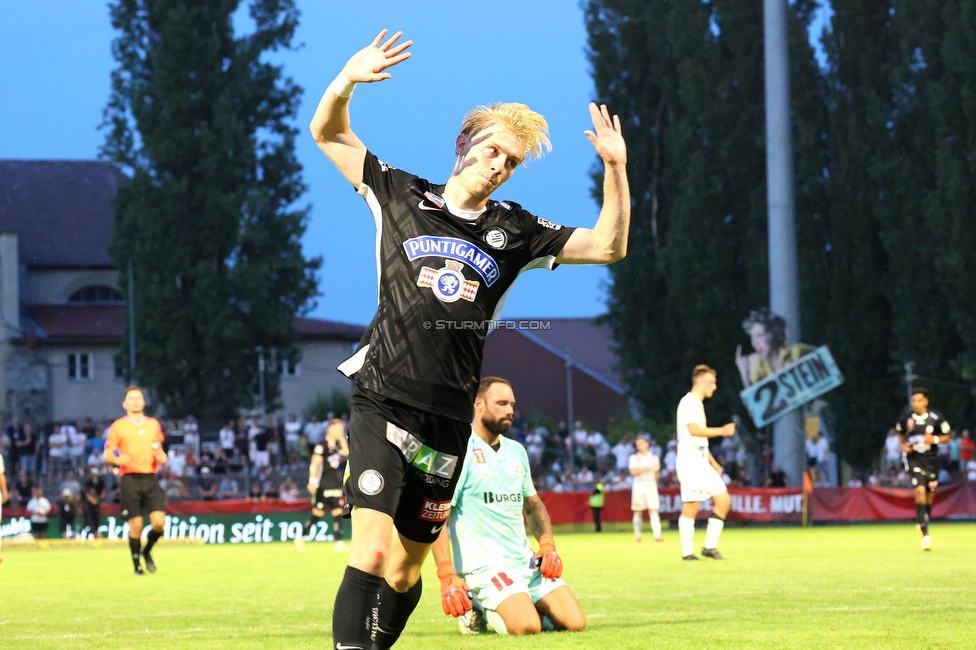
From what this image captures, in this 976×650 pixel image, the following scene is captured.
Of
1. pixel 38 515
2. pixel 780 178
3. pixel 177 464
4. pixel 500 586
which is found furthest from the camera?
pixel 177 464

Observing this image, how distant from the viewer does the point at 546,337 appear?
84.8 metres

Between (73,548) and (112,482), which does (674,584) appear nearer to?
(73,548)

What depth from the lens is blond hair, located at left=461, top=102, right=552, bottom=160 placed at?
6.25 meters

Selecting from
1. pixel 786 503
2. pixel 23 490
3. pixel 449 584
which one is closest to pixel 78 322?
pixel 23 490

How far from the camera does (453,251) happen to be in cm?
602

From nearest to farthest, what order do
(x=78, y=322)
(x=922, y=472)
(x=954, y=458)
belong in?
(x=922, y=472) → (x=954, y=458) → (x=78, y=322)

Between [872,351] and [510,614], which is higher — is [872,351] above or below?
above

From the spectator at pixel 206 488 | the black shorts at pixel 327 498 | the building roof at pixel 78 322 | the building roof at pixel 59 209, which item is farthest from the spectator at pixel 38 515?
the building roof at pixel 59 209

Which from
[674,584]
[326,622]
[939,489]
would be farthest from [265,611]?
[939,489]

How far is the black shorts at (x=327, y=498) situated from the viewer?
25.2 m

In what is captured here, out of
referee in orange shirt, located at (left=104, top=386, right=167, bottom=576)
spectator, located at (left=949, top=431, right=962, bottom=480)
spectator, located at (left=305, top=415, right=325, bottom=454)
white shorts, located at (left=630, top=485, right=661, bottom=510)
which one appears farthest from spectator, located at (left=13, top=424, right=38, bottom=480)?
spectator, located at (left=949, top=431, right=962, bottom=480)

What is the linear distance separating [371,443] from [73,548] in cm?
2395

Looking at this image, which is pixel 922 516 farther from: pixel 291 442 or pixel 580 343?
pixel 580 343

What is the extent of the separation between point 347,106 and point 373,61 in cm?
28
